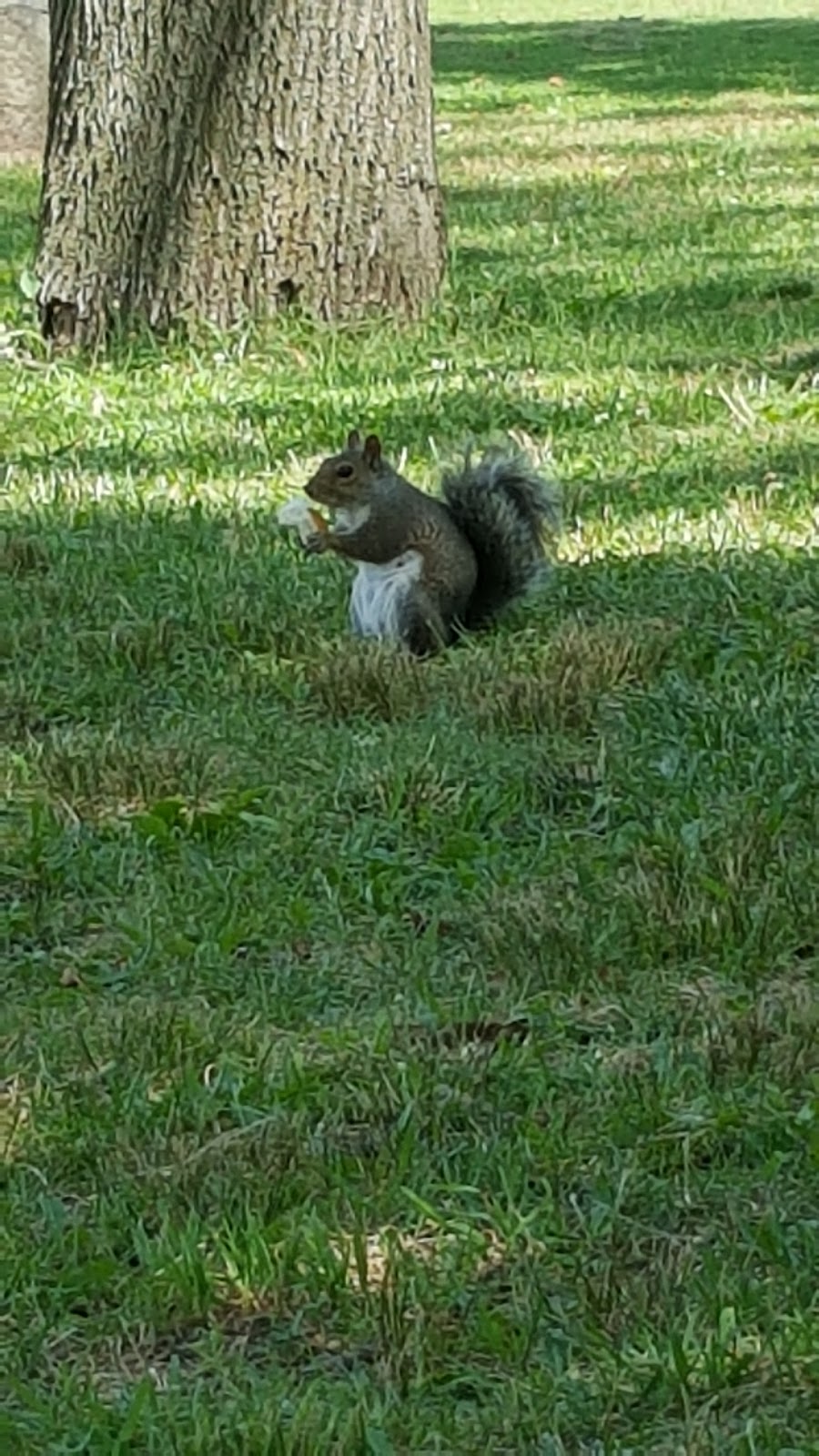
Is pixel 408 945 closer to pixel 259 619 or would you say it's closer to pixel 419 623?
pixel 419 623

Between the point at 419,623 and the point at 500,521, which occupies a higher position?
the point at 500,521

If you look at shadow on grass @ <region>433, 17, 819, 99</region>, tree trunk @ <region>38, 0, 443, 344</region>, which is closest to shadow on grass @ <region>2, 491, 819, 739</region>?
tree trunk @ <region>38, 0, 443, 344</region>

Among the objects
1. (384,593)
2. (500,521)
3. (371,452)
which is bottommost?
(384,593)

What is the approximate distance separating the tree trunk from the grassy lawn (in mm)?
679

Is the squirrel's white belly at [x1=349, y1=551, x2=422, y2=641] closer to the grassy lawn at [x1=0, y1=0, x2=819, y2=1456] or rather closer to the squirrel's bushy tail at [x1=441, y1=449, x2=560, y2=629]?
the grassy lawn at [x1=0, y1=0, x2=819, y2=1456]

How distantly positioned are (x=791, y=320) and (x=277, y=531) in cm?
327

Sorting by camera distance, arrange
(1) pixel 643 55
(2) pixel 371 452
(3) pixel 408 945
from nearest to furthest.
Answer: (3) pixel 408 945
(2) pixel 371 452
(1) pixel 643 55

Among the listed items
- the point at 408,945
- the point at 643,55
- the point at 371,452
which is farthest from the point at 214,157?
the point at 643,55

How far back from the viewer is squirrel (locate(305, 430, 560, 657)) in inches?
208

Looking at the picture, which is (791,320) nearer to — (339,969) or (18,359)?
(18,359)

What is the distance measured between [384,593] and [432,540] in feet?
0.44

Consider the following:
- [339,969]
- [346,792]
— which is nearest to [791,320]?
[346,792]

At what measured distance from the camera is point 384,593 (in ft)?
17.4

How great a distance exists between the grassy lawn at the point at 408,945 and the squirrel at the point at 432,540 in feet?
0.35
